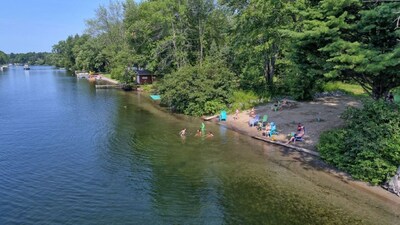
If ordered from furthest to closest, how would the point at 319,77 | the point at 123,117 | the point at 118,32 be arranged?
the point at 118,32 < the point at 123,117 < the point at 319,77

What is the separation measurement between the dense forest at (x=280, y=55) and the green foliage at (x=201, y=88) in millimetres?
113

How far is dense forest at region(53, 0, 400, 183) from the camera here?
643 inches

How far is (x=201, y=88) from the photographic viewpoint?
1345 inches

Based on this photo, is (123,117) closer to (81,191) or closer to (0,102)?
(81,191)

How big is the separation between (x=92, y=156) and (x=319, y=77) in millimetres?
16094

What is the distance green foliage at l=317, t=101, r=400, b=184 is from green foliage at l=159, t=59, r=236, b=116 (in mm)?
17469

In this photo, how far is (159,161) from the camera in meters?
20.5

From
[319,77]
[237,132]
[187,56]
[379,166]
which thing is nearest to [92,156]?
[237,132]

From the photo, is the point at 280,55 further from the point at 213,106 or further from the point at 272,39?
the point at 213,106

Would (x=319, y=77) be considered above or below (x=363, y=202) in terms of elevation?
above

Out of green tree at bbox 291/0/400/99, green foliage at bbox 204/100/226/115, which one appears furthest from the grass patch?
green tree at bbox 291/0/400/99

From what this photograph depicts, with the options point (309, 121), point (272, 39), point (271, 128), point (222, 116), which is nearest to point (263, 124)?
point (271, 128)

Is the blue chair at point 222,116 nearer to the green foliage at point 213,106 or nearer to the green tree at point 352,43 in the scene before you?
the green foliage at point 213,106

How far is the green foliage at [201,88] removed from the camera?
34.2 meters
